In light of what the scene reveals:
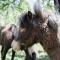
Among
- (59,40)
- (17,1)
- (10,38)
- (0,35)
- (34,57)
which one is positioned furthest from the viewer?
(0,35)

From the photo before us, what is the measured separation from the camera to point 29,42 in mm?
3076

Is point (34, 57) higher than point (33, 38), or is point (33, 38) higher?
point (33, 38)

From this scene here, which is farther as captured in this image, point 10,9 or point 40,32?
point 10,9

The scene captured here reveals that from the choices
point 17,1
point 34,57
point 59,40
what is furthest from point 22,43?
point 34,57

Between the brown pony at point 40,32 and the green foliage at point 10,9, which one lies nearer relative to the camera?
the brown pony at point 40,32

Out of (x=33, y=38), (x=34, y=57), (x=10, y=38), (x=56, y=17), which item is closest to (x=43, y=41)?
(x=33, y=38)

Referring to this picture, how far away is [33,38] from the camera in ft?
9.99

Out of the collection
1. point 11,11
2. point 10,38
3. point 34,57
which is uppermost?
point 11,11

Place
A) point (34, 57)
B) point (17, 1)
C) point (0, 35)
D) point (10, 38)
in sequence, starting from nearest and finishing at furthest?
point (17, 1) → point (34, 57) → point (10, 38) → point (0, 35)

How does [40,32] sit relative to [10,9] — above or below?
above

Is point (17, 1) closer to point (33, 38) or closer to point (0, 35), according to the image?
point (33, 38)

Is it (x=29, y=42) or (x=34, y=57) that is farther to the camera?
(x=34, y=57)

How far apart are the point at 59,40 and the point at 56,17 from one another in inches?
12.1

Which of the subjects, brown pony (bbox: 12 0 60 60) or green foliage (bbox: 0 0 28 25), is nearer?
brown pony (bbox: 12 0 60 60)
